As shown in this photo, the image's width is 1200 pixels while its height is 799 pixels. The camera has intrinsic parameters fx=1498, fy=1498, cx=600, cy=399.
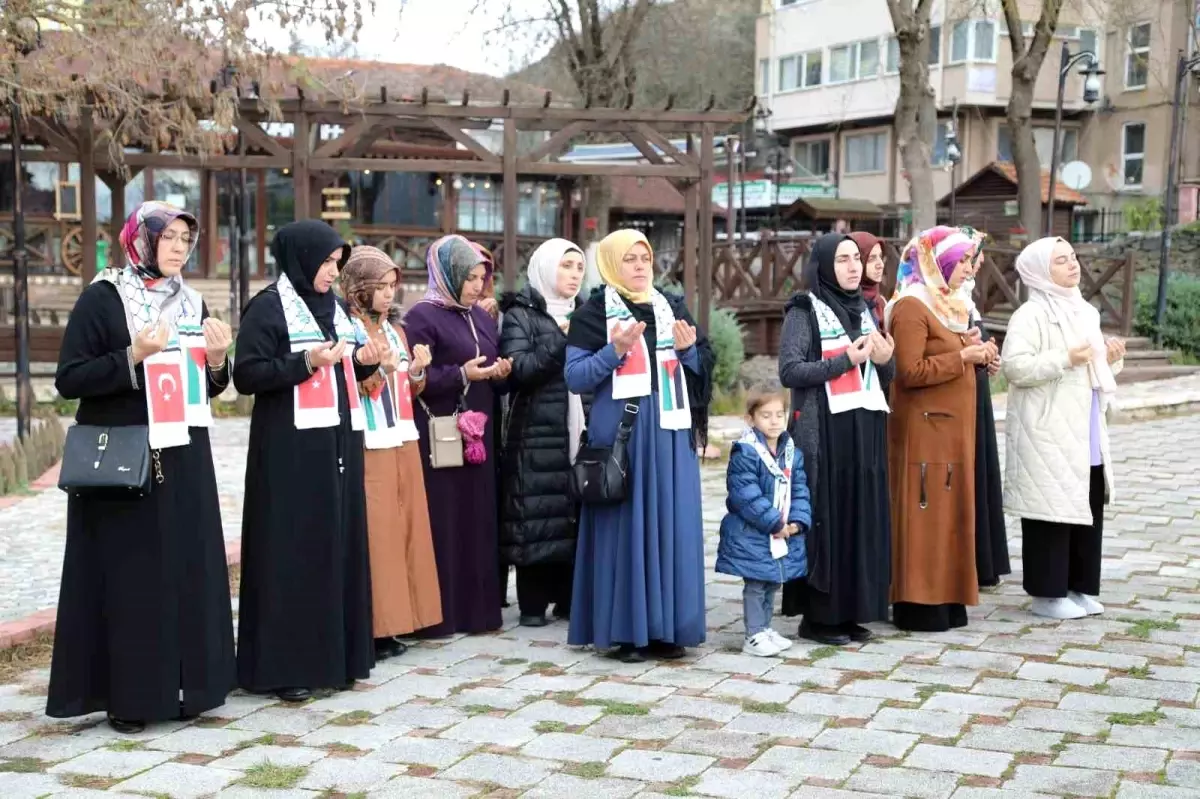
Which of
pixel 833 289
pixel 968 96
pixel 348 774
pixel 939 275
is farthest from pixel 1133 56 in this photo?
pixel 348 774

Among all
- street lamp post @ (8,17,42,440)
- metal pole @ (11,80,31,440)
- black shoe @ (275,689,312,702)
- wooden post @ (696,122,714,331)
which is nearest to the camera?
black shoe @ (275,689,312,702)

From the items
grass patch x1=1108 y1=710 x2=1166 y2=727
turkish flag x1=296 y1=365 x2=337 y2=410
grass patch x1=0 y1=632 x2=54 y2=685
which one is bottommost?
grass patch x1=0 y1=632 x2=54 y2=685

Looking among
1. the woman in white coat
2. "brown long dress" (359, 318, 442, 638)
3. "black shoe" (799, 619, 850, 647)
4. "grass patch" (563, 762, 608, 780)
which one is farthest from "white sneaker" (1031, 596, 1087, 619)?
"grass patch" (563, 762, 608, 780)

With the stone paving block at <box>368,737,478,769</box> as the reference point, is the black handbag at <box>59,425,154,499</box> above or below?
above

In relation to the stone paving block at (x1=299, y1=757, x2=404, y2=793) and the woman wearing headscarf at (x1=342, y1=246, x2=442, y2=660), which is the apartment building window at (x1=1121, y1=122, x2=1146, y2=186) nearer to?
the woman wearing headscarf at (x1=342, y1=246, x2=442, y2=660)

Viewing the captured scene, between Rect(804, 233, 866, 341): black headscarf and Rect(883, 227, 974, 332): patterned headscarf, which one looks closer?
Rect(804, 233, 866, 341): black headscarf

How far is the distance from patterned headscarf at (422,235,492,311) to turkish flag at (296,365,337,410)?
3.72ft

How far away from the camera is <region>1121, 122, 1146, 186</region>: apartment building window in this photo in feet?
137

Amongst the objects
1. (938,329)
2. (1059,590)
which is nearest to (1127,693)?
(1059,590)

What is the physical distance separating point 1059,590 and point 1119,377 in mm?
14817

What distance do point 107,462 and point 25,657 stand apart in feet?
5.86

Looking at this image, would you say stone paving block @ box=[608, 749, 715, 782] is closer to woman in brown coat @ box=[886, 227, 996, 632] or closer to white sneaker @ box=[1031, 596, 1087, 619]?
woman in brown coat @ box=[886, 227, 996, 632]

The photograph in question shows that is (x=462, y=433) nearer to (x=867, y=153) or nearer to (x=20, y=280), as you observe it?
(x=20, y=280)

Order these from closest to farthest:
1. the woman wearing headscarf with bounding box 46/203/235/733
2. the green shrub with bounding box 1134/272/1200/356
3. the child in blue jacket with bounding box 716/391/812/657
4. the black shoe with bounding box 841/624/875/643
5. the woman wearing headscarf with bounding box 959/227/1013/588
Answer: the woman wearing headscarf with bounding box 46/203/235/733, the child in blue jacket with bounding box 716/391/812/657, the black shoe with bounding box 841/624/875/643, the woman wearing headscarf with bounding box 959/227/1013/588, the green shrub with bounding box 1134/272/1200/356
